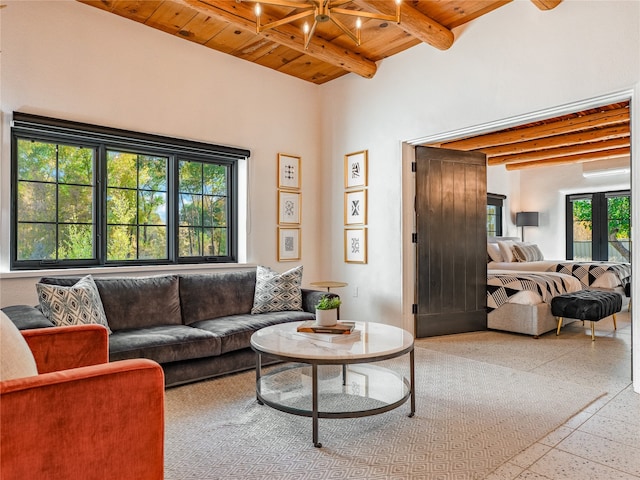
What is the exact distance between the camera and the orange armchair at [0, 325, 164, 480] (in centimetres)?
120

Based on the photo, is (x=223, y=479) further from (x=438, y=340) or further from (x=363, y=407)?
(x=438, y=340)

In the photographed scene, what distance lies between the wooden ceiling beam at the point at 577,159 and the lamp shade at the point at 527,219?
3.18 ft

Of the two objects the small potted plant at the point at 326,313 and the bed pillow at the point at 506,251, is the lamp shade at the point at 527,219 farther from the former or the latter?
the small potted plant at the point at 326,313

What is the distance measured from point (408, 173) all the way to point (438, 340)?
1.76m

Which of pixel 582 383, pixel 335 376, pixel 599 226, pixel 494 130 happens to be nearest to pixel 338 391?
pixel 335 376

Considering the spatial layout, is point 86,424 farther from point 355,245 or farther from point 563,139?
point 563,139

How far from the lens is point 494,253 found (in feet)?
23.1

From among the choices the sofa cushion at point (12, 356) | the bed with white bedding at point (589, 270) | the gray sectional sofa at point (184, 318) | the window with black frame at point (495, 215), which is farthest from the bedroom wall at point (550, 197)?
the sofa cushion at point (12, 356)

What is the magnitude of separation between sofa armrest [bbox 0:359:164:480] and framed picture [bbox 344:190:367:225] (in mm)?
3573

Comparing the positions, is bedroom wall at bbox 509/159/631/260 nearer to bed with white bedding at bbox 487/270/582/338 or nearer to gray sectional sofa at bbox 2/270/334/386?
bed with white bedding at bbox 487/270/582/338

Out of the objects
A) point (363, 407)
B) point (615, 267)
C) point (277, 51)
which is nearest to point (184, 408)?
point (363, 407)

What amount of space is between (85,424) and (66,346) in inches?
32.6

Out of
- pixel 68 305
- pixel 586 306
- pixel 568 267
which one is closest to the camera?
pixel 68 305

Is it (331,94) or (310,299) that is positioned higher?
(331,94)
